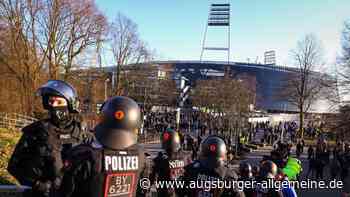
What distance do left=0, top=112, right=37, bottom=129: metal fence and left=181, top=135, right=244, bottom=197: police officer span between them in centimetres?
1971

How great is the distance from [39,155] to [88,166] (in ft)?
4.17

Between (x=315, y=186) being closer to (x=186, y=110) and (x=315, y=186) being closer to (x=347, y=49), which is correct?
(x=347, y=49)

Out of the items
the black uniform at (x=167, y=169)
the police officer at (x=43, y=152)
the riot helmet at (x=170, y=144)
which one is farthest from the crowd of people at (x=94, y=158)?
the riot helmet at (x=170, y=144)

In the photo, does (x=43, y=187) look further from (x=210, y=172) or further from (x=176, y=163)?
(x=176, y=163)

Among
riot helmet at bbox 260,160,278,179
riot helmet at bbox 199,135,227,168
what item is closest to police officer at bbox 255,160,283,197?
→ riot helmet at bbox 260,160,278,179

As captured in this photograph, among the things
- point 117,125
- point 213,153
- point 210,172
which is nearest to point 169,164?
point 213,153

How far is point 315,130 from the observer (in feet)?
128

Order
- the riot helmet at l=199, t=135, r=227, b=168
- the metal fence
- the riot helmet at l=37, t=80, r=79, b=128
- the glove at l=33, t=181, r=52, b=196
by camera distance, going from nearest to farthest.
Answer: the glove at l=33, t=181, r=52, b=196 → the riot helmet at l=37, t=80, r=79, b=128 → the riot helmet at l=199, t=135, r=227, b=168 → the metal fence

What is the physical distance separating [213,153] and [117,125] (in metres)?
1.83

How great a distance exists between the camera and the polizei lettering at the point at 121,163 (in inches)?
103

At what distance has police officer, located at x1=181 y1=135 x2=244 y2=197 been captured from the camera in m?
4.02

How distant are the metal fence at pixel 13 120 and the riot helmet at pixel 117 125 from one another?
20.7m

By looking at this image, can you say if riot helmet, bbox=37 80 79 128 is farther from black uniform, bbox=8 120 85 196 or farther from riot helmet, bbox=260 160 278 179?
riot helmet, bbox=260 160 278 179

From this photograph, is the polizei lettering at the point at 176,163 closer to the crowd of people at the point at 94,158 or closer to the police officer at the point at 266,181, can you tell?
the crowd of people at the point at 94,158
